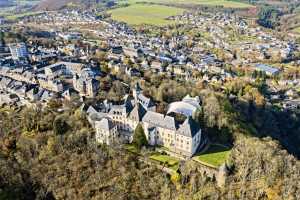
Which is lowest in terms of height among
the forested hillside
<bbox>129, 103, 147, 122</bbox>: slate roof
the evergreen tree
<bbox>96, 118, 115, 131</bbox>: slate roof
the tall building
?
the forested hillside

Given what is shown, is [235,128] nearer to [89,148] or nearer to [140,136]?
[140,136]

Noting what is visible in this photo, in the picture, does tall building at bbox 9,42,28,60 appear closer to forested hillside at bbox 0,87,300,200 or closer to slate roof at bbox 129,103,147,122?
forested hillside at bbox 0,87,300,200

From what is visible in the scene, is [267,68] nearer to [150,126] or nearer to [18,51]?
[150,126]

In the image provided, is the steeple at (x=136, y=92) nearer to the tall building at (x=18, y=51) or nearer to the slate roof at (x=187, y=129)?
the slate roof at (x=187, y=129)

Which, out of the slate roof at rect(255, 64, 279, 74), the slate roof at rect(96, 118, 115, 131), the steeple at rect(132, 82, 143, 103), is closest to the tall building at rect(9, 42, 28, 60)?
the steeple at rect(132, 82, 143, 103)

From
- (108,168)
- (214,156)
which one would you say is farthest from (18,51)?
(214,156)

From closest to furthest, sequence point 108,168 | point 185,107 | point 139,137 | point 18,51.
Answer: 1. point 108,168
2. point 139,137
3. point 185,107
4. point 18,51

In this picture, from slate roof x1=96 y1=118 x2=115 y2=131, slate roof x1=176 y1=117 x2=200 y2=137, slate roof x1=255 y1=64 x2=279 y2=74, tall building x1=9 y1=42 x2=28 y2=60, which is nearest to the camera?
slate roof x1=176 y1=117 x2=200 y2=137

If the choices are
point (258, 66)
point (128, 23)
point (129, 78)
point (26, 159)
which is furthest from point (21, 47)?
point (128, 23)
